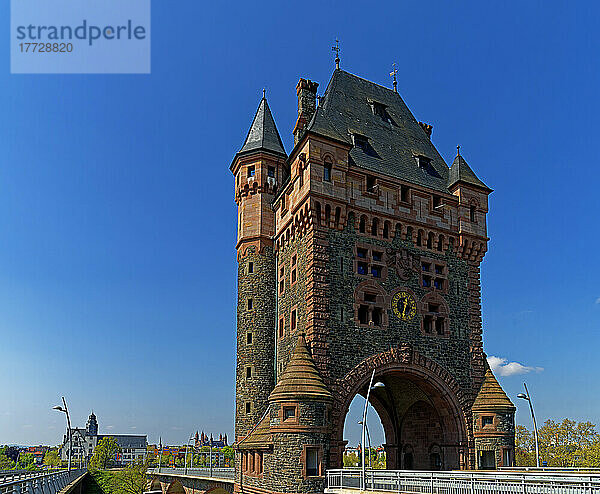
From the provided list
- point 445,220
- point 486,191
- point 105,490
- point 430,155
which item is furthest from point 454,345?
point 105,490

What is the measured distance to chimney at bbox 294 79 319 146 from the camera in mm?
46000

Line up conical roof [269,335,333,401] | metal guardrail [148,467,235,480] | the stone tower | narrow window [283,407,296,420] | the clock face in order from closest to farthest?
narrow window [283,407,296,420] → conical roof [269,335,333,401] → the clock face → the stone tower → metal guardrail [148,467,235,480]

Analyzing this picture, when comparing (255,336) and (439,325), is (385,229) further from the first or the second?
(255,336)

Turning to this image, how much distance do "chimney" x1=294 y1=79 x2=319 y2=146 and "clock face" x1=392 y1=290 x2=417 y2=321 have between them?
15.1 metres

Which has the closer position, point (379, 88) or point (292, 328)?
point (292, 328)

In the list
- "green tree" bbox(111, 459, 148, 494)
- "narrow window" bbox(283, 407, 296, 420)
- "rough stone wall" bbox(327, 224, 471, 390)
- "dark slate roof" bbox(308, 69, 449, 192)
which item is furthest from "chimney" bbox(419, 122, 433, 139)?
"green tree" bbox(111, 459, 148, 494)

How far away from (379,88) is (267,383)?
24.6m

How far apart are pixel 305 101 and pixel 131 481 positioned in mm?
67135

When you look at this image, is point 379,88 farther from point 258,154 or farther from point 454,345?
point 454,345

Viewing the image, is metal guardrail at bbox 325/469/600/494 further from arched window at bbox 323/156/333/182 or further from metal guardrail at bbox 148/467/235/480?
metal guardrail at bbox 148/467/235/480

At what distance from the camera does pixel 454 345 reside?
39.3 m

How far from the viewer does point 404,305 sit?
38.4 meters

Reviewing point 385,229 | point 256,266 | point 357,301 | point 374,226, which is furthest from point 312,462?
point 256,266

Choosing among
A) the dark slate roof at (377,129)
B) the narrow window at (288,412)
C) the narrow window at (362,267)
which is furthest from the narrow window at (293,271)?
the narrow window at (288,412)
